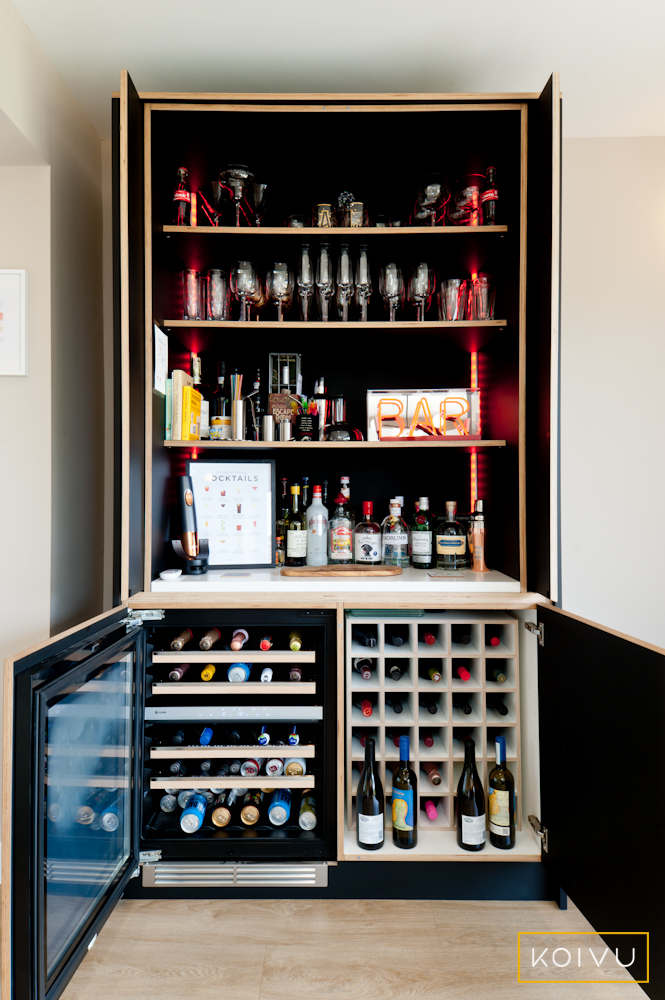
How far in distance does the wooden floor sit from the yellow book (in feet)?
4.65

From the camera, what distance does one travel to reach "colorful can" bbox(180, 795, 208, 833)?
149 cm

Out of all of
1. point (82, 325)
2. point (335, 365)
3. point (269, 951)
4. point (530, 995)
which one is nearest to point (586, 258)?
point (335, 365)

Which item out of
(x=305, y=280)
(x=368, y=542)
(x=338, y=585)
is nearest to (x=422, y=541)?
(x=368, y=542)

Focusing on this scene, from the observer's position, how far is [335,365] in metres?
2.09

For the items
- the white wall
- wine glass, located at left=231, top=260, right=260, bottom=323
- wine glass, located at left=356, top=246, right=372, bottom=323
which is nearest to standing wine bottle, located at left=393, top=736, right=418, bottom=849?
the white wall

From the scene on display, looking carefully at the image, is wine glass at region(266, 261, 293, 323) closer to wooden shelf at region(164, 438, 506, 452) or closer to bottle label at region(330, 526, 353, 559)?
wooden shelf at region(164, 438, 506, 452)

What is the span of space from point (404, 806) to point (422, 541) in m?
0.83

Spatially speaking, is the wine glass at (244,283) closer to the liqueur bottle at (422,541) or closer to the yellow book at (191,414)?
the yellow book at (191,414)

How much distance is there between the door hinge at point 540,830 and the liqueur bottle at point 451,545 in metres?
0.77

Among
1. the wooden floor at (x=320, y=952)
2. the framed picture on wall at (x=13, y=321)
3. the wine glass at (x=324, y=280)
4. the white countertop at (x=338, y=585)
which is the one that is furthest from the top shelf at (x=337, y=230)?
the wooden floor at (x=320, y=952)

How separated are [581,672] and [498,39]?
186 centimetres

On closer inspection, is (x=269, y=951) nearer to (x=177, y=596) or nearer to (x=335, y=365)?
(x=177, y=596)

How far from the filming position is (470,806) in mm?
1524

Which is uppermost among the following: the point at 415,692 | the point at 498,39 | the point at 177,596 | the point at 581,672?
the point at 498,39
